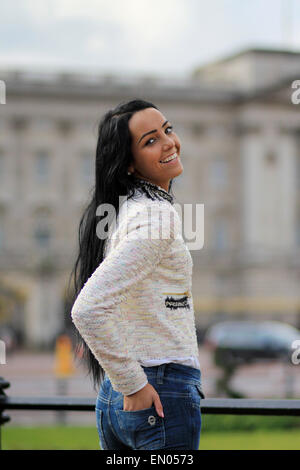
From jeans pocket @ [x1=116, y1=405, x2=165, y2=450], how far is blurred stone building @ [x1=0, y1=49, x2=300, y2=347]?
42087 mm

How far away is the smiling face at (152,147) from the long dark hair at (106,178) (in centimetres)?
2

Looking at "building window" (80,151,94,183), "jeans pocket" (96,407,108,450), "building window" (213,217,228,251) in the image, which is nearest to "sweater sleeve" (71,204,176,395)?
"jeans pocket" (96,407,108,450)

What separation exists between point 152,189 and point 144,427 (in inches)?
25.9

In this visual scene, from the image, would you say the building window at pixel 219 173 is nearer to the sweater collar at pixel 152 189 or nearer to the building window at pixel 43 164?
the building window at pixel 43 164

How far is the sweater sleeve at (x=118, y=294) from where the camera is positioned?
7.63 feet

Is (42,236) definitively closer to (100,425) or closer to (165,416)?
(100,425)

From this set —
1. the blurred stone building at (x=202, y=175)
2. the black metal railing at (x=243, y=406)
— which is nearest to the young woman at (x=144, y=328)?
the black metal railing at (x=243, y=406)

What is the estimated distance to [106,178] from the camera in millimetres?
2643

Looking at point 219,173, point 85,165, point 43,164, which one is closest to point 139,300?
point 43,164

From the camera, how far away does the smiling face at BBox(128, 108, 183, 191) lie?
2.62 metres

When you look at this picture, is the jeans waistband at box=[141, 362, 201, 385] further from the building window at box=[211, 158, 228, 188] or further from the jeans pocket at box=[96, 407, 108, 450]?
the building window at box=[211, 158, 228, 188]

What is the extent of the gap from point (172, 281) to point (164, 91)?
46.9 m

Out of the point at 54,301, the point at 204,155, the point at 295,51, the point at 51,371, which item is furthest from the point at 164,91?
the point at 51,371

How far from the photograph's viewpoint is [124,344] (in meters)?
2.36
